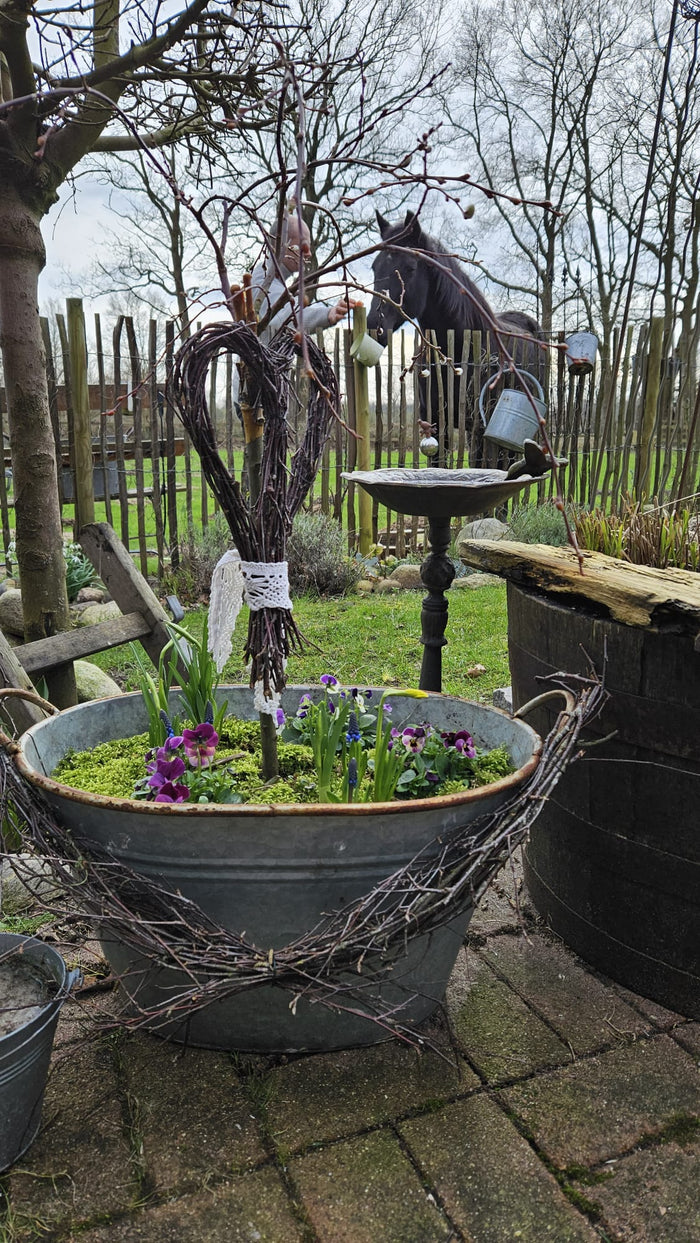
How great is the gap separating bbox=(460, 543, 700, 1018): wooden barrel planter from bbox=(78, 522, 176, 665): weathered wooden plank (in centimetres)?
139

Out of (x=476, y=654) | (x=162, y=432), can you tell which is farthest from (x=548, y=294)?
(x=476, y=654)

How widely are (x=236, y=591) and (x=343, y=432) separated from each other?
19.0 feet

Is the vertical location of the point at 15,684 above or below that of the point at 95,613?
above

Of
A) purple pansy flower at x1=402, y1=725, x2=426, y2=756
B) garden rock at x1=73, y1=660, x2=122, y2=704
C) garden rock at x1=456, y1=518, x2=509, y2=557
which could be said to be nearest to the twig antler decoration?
purple pansy flower at x1=402, y1=725, x2=426, y2=756

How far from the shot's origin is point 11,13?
2.73 meters

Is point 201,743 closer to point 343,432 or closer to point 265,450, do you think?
point 265,450

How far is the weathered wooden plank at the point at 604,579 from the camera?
5.73 feet

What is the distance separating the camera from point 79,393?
5.80 meters

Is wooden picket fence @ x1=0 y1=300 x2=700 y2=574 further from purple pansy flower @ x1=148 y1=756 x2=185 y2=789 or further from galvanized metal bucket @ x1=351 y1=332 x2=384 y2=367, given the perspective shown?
purple pansy flower @ x1=148 y1=756 x2=185 y2=789

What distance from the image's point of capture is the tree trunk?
321cm

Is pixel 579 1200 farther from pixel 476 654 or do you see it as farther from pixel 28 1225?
pixel 476 654

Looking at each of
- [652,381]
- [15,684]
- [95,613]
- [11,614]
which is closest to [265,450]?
[15,684]

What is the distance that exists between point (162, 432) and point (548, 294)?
1332cm

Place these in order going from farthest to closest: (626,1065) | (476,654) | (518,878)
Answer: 1. (476,654)
2. (518,878)
3. (626,1065)
